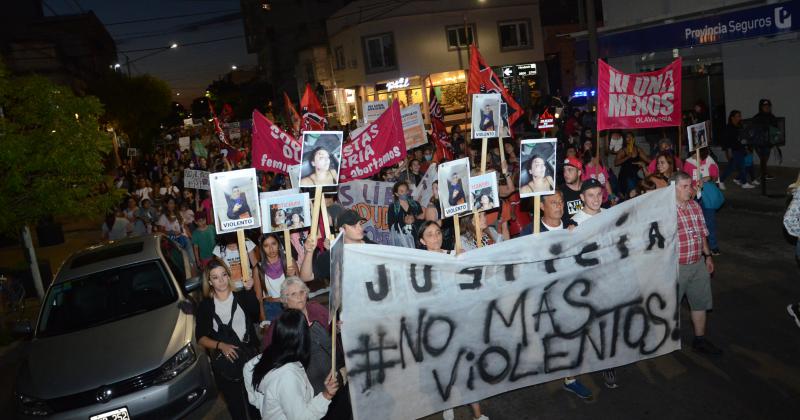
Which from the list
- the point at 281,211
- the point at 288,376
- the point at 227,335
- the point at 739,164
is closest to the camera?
the point at 288,376

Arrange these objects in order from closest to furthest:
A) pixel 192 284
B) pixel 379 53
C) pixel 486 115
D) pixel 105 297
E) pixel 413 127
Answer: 1. pixel 192 284
2. pixel 105 297
3. pixel 486 115
4. pixel 413 127
5. pixel 379 53

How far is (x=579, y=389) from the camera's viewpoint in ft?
19.1

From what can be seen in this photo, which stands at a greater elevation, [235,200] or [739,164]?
[235,200]

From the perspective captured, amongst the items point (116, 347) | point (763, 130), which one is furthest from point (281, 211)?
point (763, 130)

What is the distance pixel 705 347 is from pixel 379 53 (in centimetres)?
3436

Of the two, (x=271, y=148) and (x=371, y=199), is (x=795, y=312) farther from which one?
(x=371, y=199)

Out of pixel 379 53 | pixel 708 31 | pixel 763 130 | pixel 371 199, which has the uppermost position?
pixel 379 53

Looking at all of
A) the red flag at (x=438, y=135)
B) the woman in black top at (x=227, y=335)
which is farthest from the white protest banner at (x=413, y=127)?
the woman in black top at (x=227, y=335)

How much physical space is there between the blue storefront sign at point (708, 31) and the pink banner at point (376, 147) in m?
10.1

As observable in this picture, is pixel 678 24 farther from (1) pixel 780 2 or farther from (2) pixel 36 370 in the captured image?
(2) pixel 36 370

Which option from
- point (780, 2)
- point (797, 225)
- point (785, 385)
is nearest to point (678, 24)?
point (780, 2)

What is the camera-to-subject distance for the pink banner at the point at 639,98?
896 centimetres

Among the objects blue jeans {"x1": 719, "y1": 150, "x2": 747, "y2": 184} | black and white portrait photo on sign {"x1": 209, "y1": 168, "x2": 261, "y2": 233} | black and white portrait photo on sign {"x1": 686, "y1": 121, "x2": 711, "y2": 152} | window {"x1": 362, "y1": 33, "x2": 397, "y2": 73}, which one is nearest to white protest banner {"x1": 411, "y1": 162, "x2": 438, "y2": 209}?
black and white portrait photo on sign {"x1": 686, "y1": 121, "x2": 711, "y2": 152}

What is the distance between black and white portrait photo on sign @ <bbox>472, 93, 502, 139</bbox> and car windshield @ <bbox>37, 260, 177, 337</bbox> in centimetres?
420
